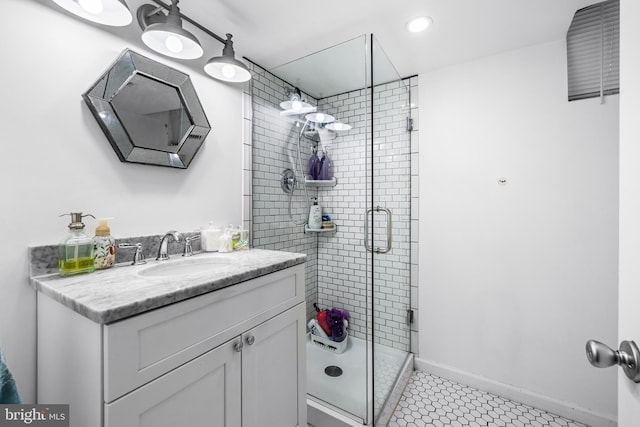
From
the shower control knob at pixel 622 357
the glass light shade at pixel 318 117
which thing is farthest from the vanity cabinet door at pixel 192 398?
the glass light shade at pixel 318 117

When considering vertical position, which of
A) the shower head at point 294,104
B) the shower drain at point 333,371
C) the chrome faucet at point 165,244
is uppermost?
the shower head at point 294,104

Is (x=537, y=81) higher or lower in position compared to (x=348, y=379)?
higher

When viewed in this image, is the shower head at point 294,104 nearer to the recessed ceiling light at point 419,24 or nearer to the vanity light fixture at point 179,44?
the vanity light fixture at point 179,44

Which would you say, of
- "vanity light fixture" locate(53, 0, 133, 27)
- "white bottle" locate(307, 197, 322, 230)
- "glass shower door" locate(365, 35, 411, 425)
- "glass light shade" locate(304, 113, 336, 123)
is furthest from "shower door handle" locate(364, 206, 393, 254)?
"vanity light fixture" locate(53, 0, 133, 27)

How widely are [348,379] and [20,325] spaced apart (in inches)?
64.2

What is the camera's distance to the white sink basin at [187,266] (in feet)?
4.01

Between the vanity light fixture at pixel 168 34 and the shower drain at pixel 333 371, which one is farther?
the shower drain at pixel 333 371

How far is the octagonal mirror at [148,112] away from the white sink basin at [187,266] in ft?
1.65

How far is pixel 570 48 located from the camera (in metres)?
1.60

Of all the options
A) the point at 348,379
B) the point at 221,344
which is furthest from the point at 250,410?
the point at 348,379

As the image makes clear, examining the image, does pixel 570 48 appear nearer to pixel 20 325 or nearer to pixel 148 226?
pixel 148 226

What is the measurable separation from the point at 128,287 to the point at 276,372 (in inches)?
27.8

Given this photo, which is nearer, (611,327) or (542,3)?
(542,3)

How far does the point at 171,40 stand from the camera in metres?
1.19
